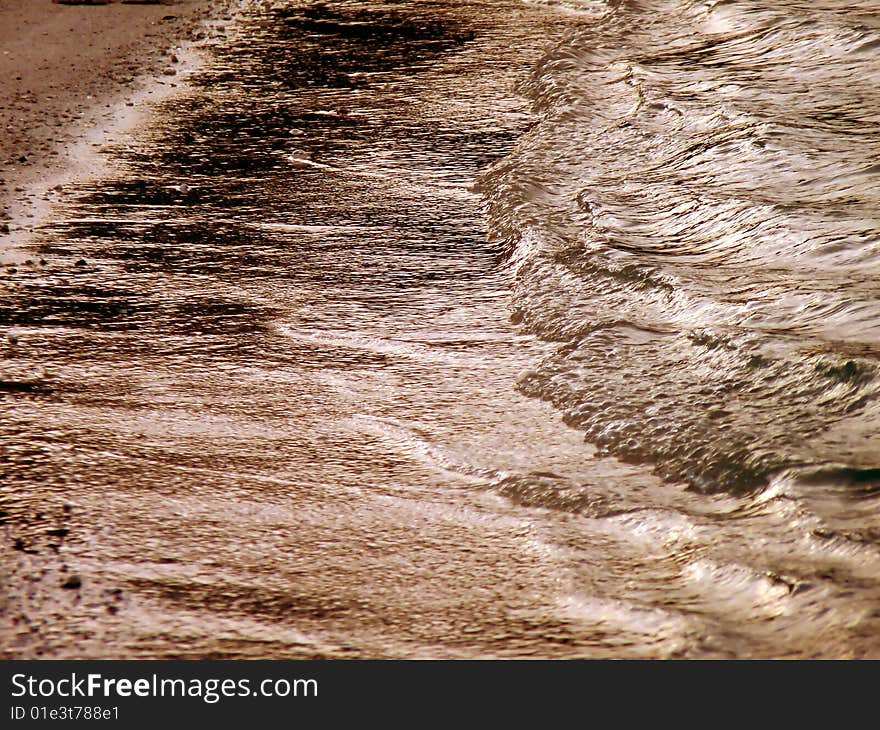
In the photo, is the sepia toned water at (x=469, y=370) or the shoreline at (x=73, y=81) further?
the shoreline at (x=73, y=81)

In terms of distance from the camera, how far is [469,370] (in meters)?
3.05

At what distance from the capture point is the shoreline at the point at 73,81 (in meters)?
4.23

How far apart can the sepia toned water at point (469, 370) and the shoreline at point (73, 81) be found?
16 centimetres

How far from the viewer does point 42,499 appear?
8.22 ft

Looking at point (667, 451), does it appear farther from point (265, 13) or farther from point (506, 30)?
point (265, 13)

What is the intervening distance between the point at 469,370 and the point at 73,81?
3.11 m

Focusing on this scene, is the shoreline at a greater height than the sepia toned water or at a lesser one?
greater

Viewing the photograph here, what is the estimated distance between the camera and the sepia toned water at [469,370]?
216 cm

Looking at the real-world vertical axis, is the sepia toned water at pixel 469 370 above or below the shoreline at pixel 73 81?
below

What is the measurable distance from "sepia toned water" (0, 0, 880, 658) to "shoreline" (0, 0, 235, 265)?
0.52ft

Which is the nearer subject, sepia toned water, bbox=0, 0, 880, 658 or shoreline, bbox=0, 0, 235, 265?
sepia toned water, bbox=0, 0, 880, 658

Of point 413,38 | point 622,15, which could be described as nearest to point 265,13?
point 413,38

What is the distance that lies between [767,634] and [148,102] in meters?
3.91

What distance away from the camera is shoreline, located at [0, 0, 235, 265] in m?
4.23
